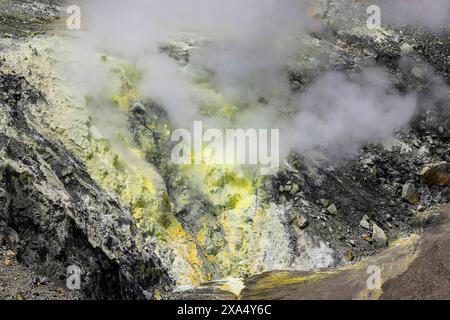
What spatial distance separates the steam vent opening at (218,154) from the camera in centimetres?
944

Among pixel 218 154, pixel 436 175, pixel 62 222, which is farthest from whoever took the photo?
pixel 436 175

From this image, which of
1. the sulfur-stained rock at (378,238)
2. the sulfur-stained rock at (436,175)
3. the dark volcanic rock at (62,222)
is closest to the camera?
the dark volcanic rock at (62,222)

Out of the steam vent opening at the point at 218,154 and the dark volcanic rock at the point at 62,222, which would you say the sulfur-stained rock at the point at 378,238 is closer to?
the steam vent opening at the point at 218,154

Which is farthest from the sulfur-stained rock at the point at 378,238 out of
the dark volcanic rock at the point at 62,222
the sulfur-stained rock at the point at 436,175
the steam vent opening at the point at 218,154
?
the dark volcanic rock at the point at 62,222

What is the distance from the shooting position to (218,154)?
14133 mm

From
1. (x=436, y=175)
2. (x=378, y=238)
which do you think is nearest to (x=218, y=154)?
(x=378, y=238)

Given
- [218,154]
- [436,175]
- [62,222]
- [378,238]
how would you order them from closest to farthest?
1. [62,222]
2. [378,238]
3. [218,154]
4. [436,175]

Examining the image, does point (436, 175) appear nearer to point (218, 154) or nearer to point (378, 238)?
point (378, 238)

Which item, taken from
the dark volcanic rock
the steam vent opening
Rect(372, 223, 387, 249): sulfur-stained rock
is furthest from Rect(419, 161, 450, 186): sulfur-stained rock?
the dark volcanic rock

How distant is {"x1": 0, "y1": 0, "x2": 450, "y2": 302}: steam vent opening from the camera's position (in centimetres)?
944

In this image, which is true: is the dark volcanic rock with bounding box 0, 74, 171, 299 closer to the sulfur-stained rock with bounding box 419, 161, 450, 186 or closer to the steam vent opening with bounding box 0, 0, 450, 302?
the steam vent opening with bounding box 0, 0, 450, 302

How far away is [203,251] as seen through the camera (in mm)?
12477
